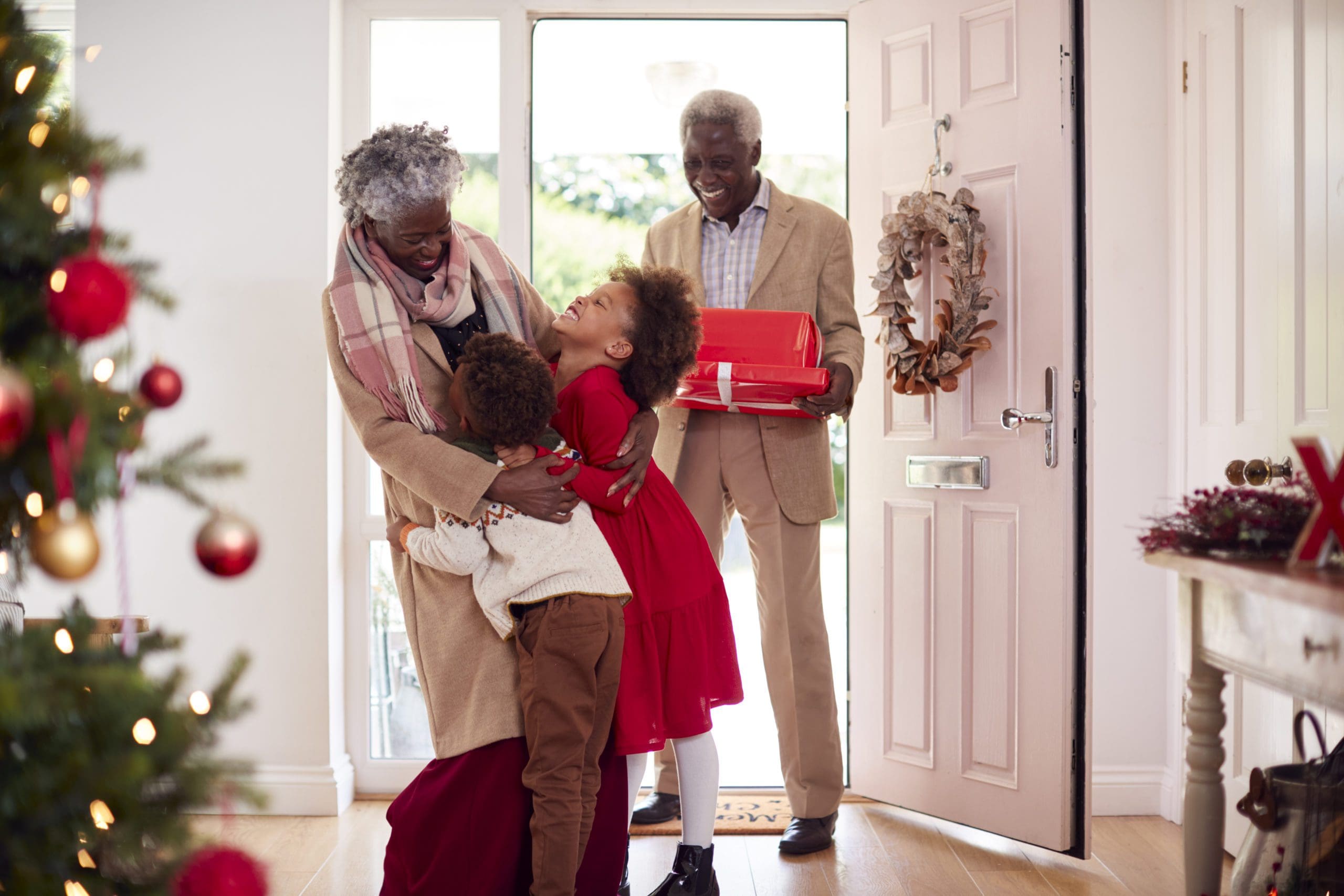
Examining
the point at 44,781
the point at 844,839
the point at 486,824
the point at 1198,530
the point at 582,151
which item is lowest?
the point at 844,839

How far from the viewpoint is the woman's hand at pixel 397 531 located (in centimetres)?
Answer: 204

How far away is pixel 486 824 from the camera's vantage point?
1.98 metres

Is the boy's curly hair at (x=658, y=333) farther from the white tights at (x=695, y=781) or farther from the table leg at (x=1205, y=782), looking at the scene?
the table leg at (x=1205, y=782)

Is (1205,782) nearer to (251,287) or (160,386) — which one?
(160,386)

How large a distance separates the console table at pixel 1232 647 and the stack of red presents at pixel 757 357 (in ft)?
3.28

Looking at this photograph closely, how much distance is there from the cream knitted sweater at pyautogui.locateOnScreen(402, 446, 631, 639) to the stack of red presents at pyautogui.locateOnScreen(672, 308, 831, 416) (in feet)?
1.87

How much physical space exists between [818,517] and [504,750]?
109cm

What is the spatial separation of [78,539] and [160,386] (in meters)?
0.25

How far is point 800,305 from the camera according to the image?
2754 mm

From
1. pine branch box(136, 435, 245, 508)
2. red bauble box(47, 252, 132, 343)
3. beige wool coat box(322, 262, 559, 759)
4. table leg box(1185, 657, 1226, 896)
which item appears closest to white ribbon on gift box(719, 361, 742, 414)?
beige wool coat box(322, 262, 559, 759)

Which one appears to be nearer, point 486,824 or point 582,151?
point 486,824

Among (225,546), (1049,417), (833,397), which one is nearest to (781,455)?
(833,397)

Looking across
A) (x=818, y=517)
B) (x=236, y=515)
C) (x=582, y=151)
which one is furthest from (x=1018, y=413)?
(x=582, y=151)

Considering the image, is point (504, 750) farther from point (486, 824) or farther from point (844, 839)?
point (844, 839)
